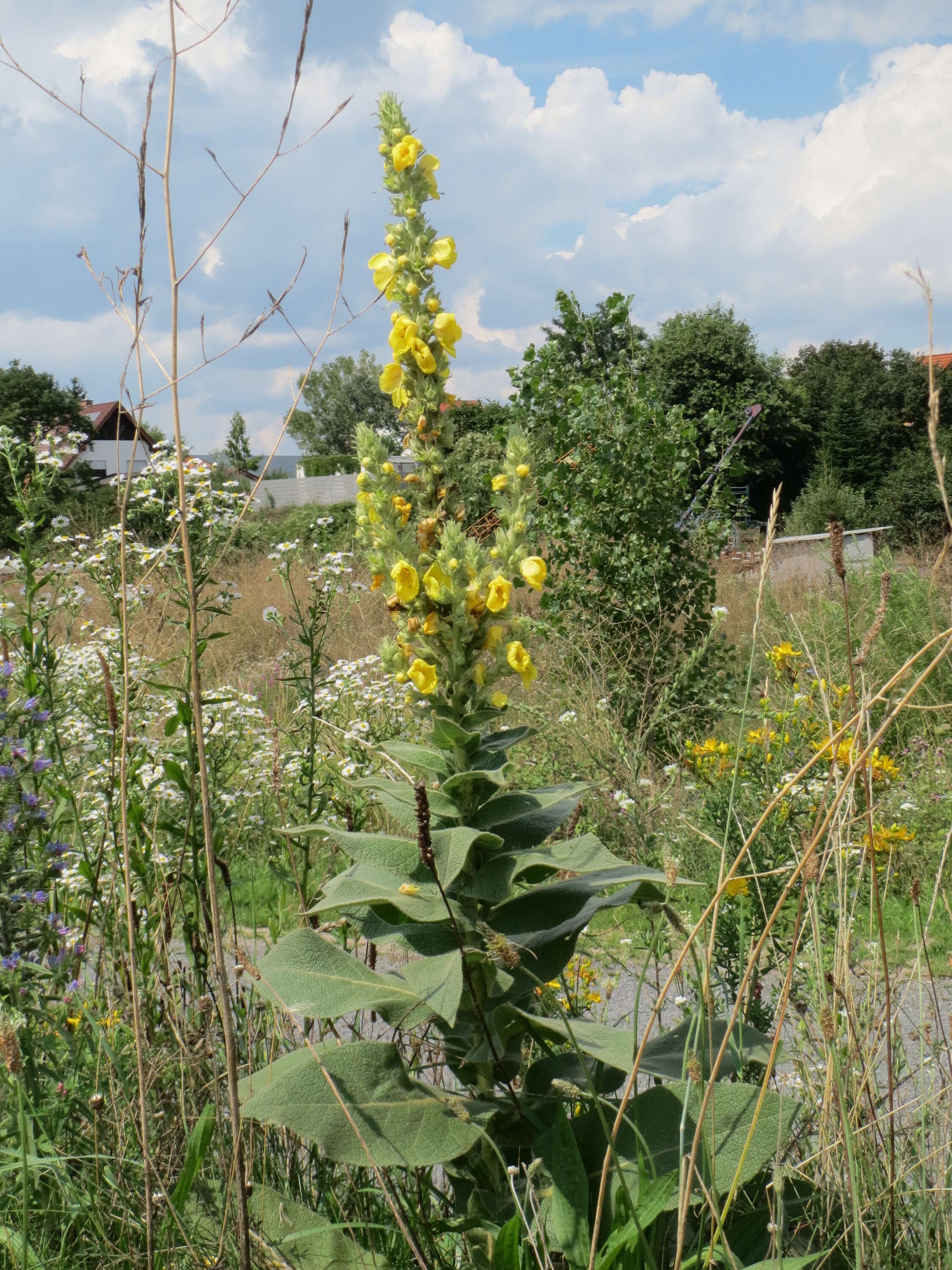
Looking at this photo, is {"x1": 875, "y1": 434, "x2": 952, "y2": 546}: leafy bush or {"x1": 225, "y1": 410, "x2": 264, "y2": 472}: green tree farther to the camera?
{"x1": 875, "y1": 434, "x2": 952, "y2": 546}: leafy bush

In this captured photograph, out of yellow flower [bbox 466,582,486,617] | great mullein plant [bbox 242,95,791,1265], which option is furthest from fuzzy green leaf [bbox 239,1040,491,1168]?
yellow flower [bbox 466,582,486,617]

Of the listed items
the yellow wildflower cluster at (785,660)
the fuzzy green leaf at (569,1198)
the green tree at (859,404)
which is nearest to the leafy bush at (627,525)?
the yellow wildflower cluster at (785,660)

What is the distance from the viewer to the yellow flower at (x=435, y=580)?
1.39 m

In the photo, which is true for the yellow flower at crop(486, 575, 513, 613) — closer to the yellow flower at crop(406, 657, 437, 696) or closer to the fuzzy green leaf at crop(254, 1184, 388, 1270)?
the yellow flower at crop(406, 657, 437, 696)

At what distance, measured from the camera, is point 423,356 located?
4.75 ft

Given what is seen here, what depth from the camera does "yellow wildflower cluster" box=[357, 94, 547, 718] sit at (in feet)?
4.64

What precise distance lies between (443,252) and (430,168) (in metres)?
0.15

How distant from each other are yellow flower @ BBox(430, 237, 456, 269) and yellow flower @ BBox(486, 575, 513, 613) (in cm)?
52

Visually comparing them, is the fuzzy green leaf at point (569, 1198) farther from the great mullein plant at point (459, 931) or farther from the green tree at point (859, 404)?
the green tree at point (859, 404)

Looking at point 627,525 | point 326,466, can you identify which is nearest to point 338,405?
point 326,466

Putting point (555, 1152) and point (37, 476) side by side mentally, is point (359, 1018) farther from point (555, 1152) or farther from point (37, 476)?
point (37, 476)

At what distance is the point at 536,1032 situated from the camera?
1.44 m

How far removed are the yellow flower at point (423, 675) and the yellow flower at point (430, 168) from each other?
0.77 metres

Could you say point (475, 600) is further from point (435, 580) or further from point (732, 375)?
point (732, 375)
